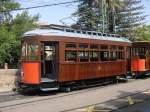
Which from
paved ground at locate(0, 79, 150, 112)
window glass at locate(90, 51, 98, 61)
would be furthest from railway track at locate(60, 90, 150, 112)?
window glass at locate(90, 51, 98, 61)

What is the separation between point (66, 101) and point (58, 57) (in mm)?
3560

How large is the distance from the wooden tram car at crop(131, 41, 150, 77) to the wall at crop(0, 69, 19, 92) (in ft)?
34.4

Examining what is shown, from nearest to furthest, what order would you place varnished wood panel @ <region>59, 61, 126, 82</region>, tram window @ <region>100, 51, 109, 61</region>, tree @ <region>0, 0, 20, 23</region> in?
varnished wood panel @ <region>59, 61, 126, 82</region> → tram window @ <region>100, 51, 109, 61</region> → tree @ <region>0, 0, 20, 23</region>

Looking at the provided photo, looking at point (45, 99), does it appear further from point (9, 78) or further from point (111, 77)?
point (111, 77)

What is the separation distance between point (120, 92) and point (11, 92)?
5.44 metres

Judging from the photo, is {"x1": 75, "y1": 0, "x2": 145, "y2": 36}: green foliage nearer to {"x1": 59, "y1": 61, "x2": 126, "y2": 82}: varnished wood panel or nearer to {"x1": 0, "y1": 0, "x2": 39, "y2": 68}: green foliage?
{"x1": 0, "y1": 0, "x2": 39, "y2": 68}: green foliage

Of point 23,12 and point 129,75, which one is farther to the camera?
point 23,12

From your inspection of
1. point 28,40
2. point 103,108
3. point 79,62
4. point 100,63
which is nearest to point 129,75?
point 100,63

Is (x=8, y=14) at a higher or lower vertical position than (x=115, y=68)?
higher

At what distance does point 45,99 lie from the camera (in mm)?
20719

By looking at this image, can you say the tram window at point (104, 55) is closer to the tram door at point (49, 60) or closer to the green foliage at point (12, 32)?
the tram door at point (49, 60)

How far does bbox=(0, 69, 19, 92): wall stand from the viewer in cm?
2628

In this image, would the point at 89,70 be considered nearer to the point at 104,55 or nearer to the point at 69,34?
the point at 104,55

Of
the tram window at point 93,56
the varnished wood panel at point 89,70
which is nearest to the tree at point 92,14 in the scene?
the varnished wood panel at point 89,70
